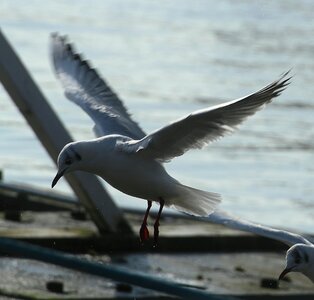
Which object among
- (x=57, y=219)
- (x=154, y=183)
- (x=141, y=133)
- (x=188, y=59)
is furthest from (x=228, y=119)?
(x=188, y=59)

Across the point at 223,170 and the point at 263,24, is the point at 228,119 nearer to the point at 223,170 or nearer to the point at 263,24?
the point at 223,170

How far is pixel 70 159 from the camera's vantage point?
801cm

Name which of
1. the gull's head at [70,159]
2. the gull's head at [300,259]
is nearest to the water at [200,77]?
the gull's head at [300,259]

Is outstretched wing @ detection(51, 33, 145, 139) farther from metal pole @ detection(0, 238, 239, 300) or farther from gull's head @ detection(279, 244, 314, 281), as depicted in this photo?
gull's head @ detection(279, 244, 314, 281)

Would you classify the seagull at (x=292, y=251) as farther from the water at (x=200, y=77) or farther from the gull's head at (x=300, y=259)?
the water at (x=200, y=77)

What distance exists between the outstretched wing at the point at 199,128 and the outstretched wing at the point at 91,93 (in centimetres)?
99

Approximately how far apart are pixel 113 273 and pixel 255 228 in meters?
0.93

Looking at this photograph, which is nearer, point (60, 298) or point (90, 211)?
point (60, 298)

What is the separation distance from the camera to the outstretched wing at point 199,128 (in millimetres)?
7863

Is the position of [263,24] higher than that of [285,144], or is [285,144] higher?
[263,24]

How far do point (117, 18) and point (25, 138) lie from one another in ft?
53.1

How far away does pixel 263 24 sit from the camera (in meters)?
33.2

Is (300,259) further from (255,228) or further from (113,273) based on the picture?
(113,273)

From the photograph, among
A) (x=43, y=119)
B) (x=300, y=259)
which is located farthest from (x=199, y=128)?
(x=43, y=119)
